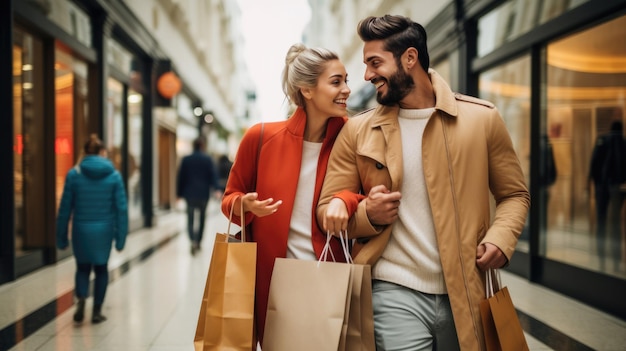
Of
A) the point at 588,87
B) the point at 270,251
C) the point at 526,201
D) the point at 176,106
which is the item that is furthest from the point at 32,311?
the point at 176,106

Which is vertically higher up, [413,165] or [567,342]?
[413,165]

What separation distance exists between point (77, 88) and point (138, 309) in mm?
5193

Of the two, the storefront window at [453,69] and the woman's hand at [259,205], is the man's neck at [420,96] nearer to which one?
the woman's hand at [259,205]

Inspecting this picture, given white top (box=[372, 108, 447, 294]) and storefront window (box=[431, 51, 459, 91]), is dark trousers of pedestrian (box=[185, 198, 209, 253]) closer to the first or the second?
storefront window (box=[431, 51, 459, 91])

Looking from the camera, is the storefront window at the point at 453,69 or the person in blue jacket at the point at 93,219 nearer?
the person in blue jacket at the point at 93,219

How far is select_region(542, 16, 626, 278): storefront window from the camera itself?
5.64m

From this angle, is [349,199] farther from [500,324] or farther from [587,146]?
[587,146]

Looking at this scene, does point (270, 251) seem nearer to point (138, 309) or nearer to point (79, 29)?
point (138, 309)

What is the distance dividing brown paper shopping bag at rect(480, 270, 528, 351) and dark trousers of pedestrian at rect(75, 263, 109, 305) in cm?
400

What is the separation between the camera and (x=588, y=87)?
6164 millimetres

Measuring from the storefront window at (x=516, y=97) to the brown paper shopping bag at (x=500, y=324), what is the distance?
557cm

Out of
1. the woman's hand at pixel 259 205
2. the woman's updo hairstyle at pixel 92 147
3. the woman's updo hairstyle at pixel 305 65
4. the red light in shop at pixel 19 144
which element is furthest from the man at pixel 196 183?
the woman's hand at pixel 259 205

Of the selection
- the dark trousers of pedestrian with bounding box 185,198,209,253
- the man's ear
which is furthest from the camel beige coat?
the dark trousers of pedestrian with bounding box 185,198,209,253

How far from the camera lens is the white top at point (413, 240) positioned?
193 centimetres
